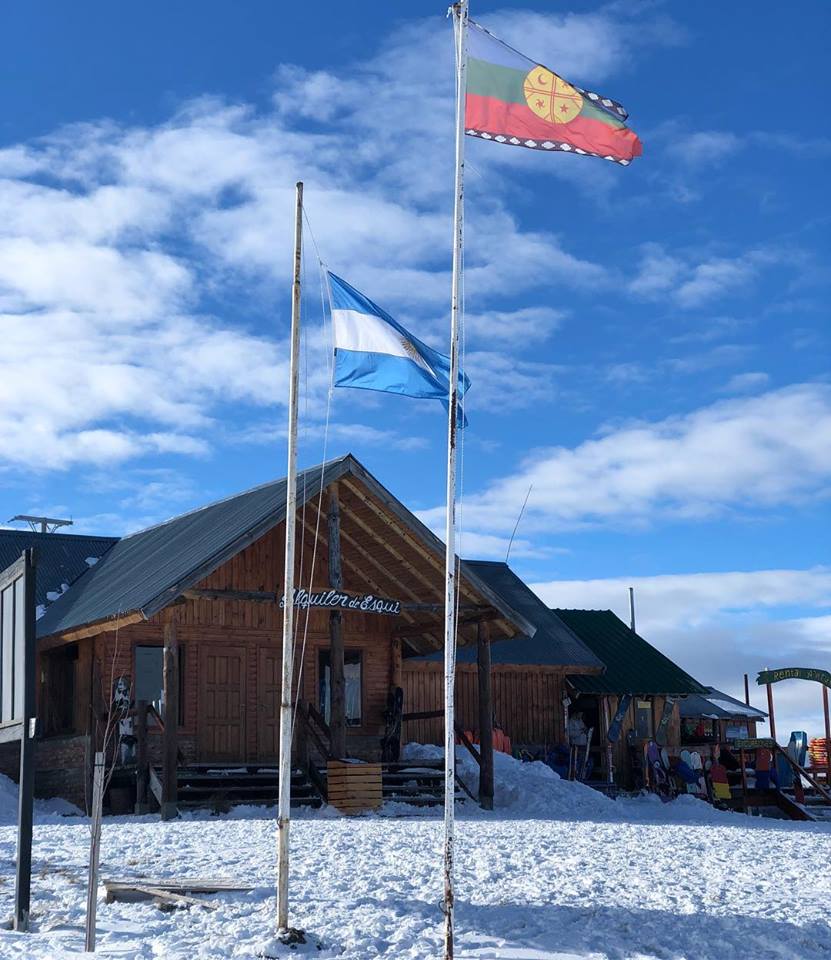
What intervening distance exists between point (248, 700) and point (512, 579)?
44.4ft

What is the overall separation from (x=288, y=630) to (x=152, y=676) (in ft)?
42.4

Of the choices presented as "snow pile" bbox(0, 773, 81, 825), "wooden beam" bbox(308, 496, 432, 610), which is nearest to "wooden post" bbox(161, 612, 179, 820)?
"snow pile" bbox(0, 773, 81, 825)

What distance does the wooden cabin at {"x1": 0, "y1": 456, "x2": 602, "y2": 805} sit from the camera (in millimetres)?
21266

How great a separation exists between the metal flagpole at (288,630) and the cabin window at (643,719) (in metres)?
23.5

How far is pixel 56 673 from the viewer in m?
25.0

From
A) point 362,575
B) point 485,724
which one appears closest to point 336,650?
point 362,575

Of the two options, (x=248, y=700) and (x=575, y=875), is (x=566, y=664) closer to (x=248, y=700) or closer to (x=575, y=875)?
(x=248, y=700)

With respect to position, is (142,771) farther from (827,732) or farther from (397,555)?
(827,732)

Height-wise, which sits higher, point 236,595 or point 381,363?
point 381,363

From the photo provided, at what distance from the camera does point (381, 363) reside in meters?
11.6

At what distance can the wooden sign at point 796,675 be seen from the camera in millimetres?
30578

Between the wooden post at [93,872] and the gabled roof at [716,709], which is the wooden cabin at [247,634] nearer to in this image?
the wooden post at [93,872]

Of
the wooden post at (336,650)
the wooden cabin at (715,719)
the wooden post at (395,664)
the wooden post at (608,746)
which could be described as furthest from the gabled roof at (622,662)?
the wooden post at (336,650)

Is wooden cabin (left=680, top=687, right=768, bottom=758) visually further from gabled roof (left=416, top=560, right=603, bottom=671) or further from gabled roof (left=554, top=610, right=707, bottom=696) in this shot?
gabled roof (left=416, top=560, right=603, bottom=671)
